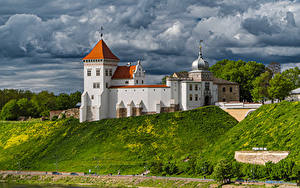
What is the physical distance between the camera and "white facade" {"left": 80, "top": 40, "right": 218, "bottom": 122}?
94688 millimetres

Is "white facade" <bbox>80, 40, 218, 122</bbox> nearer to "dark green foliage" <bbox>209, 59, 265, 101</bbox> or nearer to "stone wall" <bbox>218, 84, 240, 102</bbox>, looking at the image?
"stone wall" <bbox>218, 84, 240, 102</bbox>

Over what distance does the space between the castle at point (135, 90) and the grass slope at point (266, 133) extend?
13.2 m

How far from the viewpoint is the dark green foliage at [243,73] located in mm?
109312

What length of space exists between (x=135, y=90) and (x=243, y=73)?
28205 mm

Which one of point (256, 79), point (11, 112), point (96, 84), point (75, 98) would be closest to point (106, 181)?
point (96, 84)

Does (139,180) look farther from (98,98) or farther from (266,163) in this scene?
(98,98)

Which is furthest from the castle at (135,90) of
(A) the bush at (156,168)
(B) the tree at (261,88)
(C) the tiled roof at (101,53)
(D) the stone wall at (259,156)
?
(D) the stone wall at (259,156)

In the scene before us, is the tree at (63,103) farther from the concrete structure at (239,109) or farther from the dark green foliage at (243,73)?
the concrete structure at (239,109)

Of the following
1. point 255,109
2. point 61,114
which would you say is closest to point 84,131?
point 61,114

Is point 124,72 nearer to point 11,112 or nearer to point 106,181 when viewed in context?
point 106,181

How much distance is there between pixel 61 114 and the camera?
109 m

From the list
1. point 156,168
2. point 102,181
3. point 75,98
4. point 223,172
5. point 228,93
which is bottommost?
point 102,181

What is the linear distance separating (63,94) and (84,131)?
36.8 m

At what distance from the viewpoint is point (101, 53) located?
99.4m
